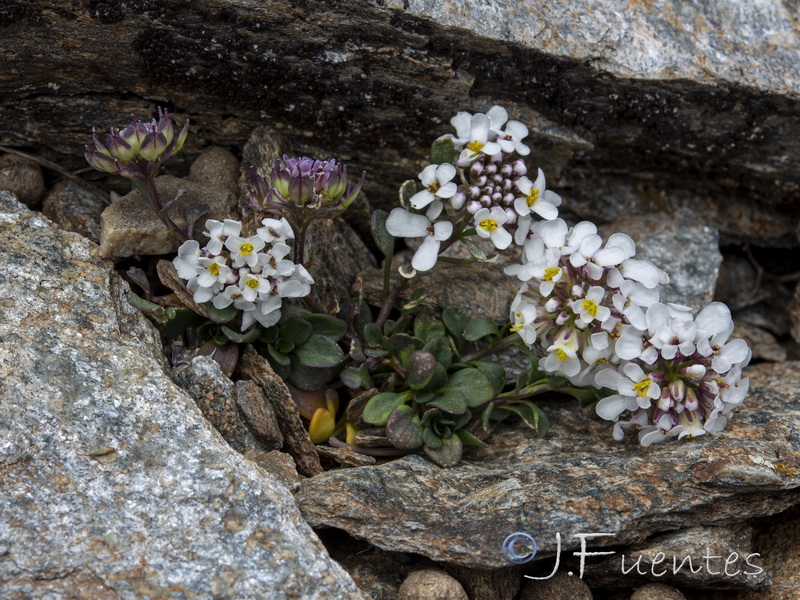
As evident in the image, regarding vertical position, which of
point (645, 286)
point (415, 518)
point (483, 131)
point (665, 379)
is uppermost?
point (483, 131)

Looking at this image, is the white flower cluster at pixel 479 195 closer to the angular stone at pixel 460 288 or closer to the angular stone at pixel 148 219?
the angular stone at pixel 460 288

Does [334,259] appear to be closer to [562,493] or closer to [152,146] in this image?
[152,146]

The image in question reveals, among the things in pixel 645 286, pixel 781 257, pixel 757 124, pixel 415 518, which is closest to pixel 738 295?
pixel 781 257

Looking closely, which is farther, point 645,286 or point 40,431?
point 645,286

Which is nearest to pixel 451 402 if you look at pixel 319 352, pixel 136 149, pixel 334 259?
pixel 319 352

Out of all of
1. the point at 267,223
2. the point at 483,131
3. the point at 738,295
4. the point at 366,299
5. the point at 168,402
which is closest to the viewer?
the point at 168,402

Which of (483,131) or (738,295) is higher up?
(483,131)

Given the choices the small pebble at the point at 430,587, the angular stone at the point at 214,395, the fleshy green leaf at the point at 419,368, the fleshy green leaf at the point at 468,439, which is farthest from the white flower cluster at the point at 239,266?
the small pebble at the point at 430,587

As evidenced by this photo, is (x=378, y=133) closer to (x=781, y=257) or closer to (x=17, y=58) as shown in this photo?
(x=17, y=58)
